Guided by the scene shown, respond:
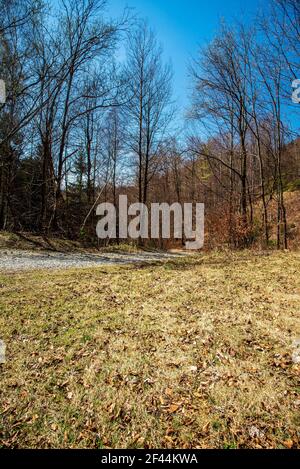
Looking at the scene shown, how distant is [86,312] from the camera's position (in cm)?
409

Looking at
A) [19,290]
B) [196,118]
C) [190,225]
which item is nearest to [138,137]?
[196,118]

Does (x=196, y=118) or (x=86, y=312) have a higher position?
(x=196, y=118)

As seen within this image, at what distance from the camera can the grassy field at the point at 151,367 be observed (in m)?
2.08

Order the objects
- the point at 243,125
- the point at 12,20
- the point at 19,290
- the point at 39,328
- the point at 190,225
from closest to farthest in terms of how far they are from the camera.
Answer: the point at 39,328 → the point at 19,290 → the point at 12,20 → the point at 243,125 → the point at 190,225

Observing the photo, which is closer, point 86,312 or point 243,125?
point 86,312

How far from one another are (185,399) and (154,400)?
0.27m

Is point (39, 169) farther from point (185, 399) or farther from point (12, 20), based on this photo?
point (185, 399)

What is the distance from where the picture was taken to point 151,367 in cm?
280

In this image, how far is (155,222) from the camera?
2261 centimetres

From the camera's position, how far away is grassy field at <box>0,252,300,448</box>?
6.81 ft

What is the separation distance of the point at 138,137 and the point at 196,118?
4631 mm
